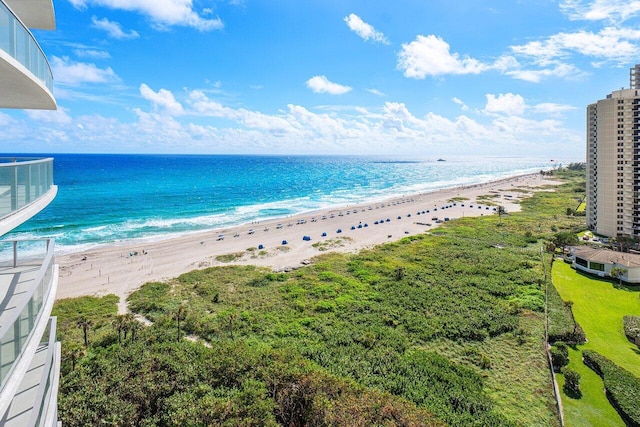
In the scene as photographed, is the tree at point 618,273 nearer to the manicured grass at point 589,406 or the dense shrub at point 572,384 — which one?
the manicured grass at point 589,406

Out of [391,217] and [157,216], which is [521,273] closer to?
[391,217]

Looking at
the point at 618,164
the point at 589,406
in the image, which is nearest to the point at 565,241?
the point at 618,164

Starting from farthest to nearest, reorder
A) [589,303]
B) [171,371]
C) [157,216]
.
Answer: [157,216], [589,303], [171,371]

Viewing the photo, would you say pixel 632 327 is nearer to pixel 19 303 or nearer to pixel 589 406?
pixel 589 406

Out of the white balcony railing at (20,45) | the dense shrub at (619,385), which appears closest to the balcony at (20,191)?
the white balcony railing at (20,45)

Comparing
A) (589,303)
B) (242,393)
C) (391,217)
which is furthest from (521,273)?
(391,217)

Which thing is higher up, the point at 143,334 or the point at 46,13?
the point at 46,13
